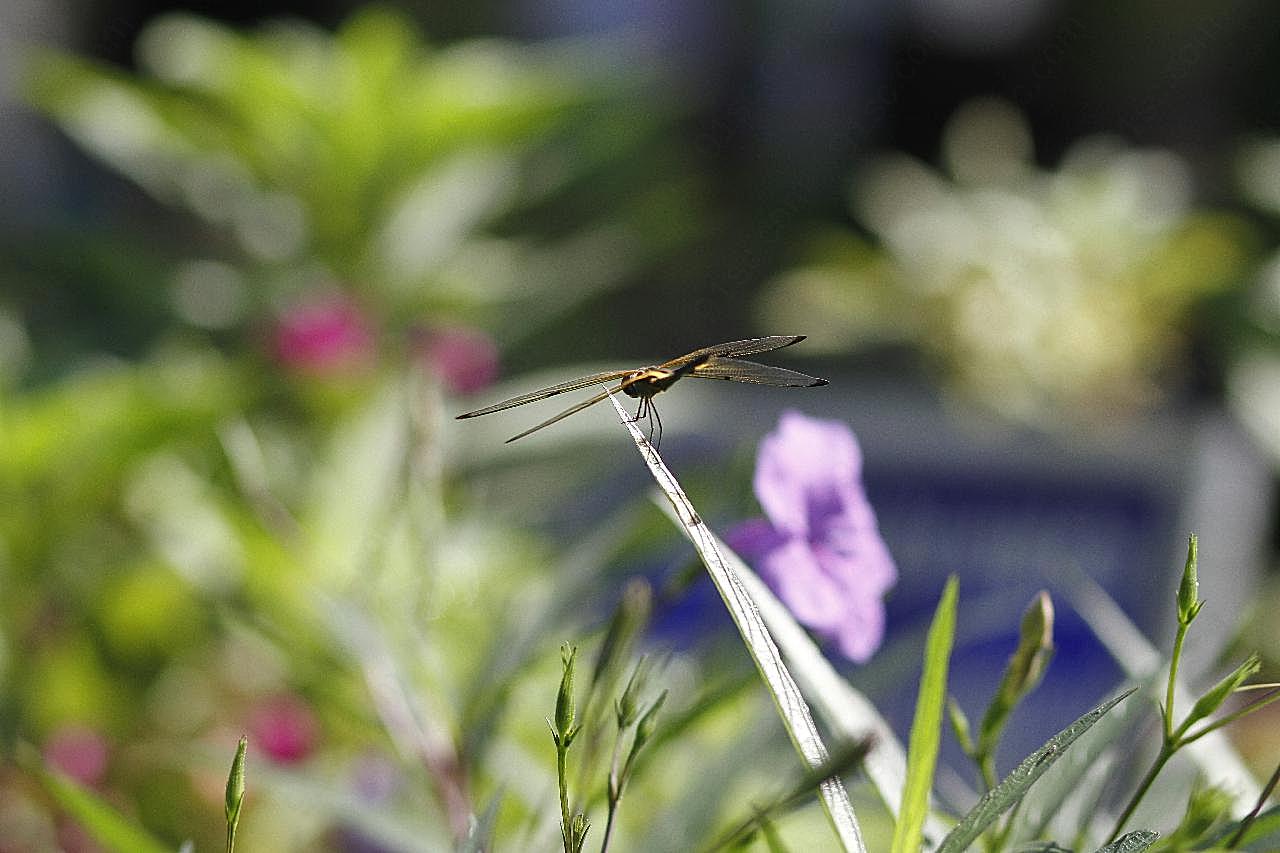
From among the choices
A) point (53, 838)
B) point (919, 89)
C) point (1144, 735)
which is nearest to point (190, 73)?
point (53, 838)

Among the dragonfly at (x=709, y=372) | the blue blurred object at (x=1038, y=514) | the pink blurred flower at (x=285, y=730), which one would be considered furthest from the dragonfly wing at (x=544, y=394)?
the blue blurred object at (x=1038, y=514)

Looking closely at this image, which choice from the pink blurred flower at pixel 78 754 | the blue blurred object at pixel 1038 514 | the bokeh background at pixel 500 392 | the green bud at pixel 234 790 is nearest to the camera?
the green bud at pixel 234 790

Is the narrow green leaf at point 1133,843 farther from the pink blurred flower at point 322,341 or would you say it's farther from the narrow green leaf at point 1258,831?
the pink blurred flower at point 322,341

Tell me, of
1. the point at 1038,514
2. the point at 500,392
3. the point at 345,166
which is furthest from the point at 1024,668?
the point at 345,166

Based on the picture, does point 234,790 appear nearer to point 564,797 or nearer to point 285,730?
point 564,797

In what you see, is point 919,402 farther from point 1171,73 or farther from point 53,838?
point 1171,73

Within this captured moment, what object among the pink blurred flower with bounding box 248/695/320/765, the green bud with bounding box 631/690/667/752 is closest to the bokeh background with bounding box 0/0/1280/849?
the pink blurred flower with bounding box 248/695/320/765
